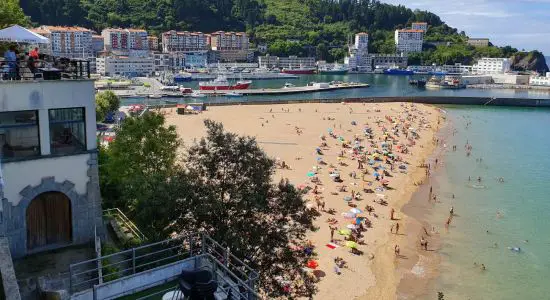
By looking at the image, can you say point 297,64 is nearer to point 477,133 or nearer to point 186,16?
Result: point 186,16

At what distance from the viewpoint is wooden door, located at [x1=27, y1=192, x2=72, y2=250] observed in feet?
35.3

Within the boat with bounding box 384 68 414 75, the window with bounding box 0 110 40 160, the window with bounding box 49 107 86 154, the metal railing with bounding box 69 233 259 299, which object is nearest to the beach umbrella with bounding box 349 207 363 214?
the metal railing with bounding box 69 233 259 299

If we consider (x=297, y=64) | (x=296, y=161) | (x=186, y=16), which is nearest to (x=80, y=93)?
(x=296, y=161)

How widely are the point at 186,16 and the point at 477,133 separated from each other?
500 ft

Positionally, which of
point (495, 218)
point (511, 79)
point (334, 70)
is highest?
point (334, 70)

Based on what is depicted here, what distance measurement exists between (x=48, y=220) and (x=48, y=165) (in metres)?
1.30

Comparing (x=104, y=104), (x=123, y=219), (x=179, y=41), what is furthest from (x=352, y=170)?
(x=179, y=41)

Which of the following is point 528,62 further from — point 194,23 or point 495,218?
point 495,218

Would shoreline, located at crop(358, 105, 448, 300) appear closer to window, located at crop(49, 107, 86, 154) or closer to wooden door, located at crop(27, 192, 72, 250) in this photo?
wooden door, located at crop(27, 192, 72, 250)

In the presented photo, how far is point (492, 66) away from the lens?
157750 mm

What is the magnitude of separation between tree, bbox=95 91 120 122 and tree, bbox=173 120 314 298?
35159 millimetres

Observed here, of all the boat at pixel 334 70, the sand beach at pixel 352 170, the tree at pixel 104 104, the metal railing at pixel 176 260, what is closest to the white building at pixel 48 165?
the metal railing at pixel 176 260

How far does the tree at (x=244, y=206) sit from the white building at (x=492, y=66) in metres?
160

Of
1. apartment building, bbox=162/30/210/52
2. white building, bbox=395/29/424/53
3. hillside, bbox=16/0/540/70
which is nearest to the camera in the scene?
hillside, bbox=16/0/540/70
